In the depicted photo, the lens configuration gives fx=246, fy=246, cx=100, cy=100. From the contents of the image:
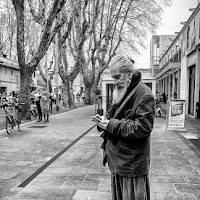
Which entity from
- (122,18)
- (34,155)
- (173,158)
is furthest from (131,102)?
(122,18)

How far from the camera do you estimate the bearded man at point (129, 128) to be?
1.83m

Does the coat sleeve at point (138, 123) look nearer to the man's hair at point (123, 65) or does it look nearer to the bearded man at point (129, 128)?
the bearded man at point (129, 128)

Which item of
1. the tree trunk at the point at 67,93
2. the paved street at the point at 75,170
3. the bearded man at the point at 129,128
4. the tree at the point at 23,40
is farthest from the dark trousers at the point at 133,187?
the tree trunk at the point at 67,93

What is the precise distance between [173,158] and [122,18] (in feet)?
63.6

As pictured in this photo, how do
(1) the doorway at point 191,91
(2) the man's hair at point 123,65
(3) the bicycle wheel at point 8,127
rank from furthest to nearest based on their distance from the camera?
1. (1) the doorway at point 191,91
2. (3) the bicycle wheel at point 8,127
3. (2) the man's hair at point 123,65

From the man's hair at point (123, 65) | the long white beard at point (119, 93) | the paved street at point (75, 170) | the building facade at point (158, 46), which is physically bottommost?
the paved street at point (75, 170)

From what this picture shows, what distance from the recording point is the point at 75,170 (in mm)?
4727

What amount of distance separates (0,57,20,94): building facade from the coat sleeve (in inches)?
1425

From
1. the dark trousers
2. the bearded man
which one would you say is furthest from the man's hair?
the dark trousers

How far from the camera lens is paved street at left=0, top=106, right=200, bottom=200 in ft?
12.0

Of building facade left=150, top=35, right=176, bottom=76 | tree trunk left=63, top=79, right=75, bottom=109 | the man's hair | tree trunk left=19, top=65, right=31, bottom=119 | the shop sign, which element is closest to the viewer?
the man's hair

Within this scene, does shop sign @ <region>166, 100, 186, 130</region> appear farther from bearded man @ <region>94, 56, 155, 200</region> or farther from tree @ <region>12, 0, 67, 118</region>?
bearded man @ <region>94, 56, 155, 200</region>

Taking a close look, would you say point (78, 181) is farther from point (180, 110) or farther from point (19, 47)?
point (19, 47)

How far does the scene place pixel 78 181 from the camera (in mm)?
4117
